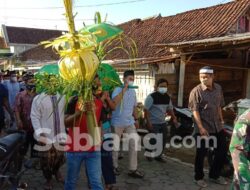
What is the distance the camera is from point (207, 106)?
5.27 m

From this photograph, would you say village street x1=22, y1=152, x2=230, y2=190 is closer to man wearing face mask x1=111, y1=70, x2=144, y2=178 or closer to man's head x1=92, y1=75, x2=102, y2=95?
man wearing face mask x1=111, y1=70, x2=144, y2=178

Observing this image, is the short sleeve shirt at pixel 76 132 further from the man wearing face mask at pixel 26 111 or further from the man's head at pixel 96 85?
the man wearing face mask at pixel 26 111

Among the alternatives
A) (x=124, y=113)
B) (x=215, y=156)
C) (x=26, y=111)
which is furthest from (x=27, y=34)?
(x=215, y=156)

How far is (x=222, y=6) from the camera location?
16.2 meters

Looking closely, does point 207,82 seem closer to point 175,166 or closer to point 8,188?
point 175,166

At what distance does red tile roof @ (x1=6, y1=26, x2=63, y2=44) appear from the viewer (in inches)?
1721

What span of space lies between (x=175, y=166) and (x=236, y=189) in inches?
151

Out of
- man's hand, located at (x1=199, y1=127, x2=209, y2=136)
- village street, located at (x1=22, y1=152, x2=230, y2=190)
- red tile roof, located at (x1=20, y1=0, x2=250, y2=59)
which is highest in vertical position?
red tile roof, located at (x1=20, y1=0, x2=250, y2=59)

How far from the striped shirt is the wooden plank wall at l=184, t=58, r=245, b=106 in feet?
18.6

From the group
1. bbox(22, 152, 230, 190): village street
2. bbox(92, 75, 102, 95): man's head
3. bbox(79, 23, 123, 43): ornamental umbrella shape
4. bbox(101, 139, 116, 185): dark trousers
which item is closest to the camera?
bbox(79, 23, 123, 43): ornamental umbrella shape

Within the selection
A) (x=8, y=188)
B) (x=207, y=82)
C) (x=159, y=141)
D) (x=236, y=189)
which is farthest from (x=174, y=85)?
(x=236, y=189)

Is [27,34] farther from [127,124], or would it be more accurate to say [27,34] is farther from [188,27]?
[127,124]

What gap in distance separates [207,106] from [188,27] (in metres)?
10.8

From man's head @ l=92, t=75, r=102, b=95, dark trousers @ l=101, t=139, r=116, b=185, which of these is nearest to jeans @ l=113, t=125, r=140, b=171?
dark trousers @ l=101, t=139, r=116, b=185
